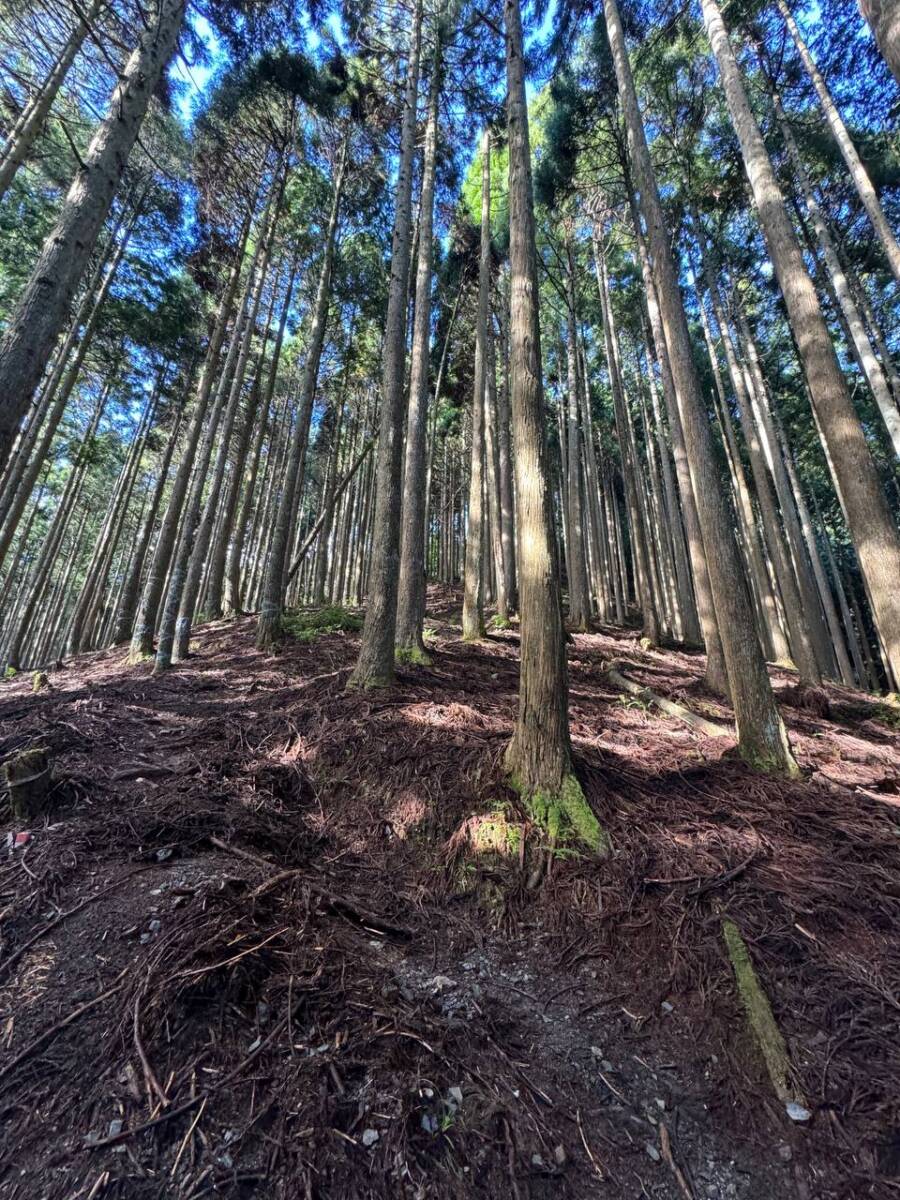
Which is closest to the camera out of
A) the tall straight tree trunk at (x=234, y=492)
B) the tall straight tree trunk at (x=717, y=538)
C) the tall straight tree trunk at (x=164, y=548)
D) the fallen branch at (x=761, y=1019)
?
the fallen branch at (x=761, y=1019)

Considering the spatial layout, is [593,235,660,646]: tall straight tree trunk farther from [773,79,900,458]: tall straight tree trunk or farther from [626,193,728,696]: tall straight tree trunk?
[773,79,900,458]: tall straight tree trunk

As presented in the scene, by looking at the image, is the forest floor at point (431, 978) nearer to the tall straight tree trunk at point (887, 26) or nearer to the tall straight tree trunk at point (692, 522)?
the tall straight tree trunk at point (692, 522)

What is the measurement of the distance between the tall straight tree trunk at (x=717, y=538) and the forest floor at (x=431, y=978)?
395mm

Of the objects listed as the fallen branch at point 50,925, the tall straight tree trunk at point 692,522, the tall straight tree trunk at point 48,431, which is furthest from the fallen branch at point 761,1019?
the tall straight tree trunk at point 48,431

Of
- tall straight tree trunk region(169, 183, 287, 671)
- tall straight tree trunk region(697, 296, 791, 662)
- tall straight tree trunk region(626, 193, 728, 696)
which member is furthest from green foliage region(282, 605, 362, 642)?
tall straight tree trunk region(697, 296, 791, 662)

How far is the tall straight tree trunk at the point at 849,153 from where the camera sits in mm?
8391

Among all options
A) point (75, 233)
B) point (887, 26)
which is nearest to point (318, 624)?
point (75, 233)

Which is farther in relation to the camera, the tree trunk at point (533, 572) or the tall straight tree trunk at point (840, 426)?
the tall straight tree trunk at point (840, 426)

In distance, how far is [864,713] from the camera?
6.93 m

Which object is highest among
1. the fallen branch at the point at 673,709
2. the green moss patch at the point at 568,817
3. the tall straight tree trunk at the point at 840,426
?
the tall straight tree trunk at the point at 840,426

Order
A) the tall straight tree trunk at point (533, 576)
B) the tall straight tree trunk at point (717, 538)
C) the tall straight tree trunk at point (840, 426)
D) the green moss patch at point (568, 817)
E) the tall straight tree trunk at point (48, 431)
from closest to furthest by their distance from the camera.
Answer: the green moss patch at point (568, 817) < the tall straight tree trunk at point (533, 576) < the tall straight tree trunk at point (717, 538) < the tall straight tree trunk at point (840, 426) < the tall straight tree trunk at point (48, 431)

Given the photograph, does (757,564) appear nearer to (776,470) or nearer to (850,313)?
(776,470)

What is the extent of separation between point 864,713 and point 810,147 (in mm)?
12513

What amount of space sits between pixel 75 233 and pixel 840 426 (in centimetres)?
668
